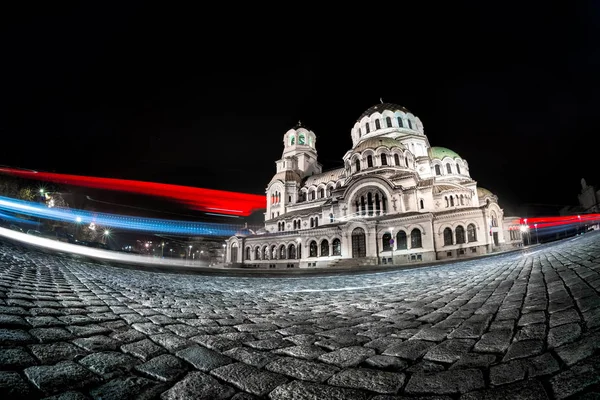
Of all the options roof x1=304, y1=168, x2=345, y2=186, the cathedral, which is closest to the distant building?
the cathedral

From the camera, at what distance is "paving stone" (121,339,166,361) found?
6.77 ft

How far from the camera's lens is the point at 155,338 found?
2.50 meters

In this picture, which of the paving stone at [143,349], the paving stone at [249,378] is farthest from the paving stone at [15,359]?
the paving stone at [249,378]

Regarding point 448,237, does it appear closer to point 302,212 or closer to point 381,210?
point 381,210

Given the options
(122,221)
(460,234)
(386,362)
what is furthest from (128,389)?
(122,221)

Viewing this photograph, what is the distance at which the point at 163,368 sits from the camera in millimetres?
1843

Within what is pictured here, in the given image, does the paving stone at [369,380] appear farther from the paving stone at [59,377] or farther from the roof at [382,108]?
the roof at [382,108]

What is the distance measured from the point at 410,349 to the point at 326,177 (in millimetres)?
45484

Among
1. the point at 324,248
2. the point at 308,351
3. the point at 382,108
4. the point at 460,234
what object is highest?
the point at 382,108

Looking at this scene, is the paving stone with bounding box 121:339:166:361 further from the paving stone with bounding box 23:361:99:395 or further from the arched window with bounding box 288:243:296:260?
the arched window with bounding box 288:243:296:260

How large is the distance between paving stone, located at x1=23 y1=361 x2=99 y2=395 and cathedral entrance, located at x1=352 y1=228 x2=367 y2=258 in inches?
1238

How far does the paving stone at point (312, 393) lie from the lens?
4.88 feet

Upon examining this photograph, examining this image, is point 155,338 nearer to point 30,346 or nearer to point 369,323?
point 30,346

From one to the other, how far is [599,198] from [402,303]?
10063cm
